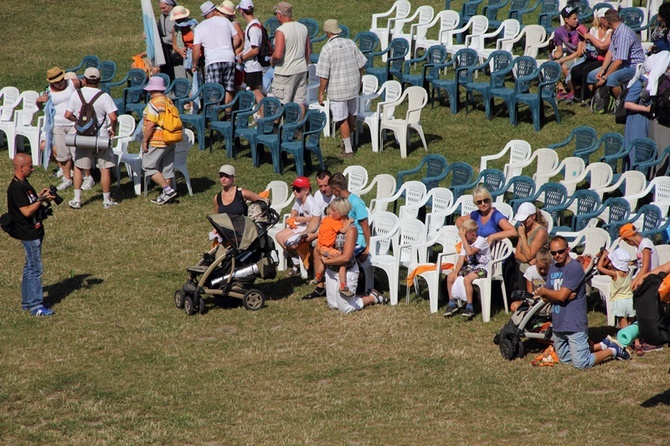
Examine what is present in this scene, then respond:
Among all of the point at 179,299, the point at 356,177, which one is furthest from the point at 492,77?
the point at 179,299

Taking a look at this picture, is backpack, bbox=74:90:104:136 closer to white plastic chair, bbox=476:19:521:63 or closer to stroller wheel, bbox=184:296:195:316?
stroller wheel, bbox=184:296:195:316

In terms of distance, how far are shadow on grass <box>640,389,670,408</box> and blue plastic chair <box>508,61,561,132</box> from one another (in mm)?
7762

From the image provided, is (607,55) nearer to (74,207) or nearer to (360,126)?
(360,126)

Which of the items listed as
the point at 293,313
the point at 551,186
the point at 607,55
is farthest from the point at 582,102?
the point at 293,313

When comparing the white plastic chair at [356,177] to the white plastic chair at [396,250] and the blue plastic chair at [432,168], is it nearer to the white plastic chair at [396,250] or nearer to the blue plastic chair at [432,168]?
the blue plastic chair at [432,168]

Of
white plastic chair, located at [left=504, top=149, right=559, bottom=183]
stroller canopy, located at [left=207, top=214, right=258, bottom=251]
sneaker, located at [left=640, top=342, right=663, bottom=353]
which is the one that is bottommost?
sneaker, located at [left=640, top=342, right=663, bottom=353]

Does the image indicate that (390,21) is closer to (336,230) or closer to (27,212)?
(336,230)

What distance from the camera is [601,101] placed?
16734mm

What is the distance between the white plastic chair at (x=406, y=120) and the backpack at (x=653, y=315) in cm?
749

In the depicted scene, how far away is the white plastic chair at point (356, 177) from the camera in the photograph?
14.0m

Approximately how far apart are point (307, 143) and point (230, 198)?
3.45 metres

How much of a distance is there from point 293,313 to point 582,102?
294 inches

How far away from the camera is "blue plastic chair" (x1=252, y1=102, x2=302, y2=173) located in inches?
607

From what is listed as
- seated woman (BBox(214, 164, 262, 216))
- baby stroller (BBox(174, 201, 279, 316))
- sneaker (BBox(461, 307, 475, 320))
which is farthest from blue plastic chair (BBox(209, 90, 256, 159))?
sneaker (BBox(461, 307, 475, 320))
